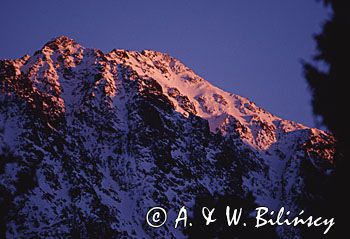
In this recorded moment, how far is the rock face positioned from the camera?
386 ft

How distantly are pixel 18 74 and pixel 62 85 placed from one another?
33.2 feet

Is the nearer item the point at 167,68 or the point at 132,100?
the point at 132,100

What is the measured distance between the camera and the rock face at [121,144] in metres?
118

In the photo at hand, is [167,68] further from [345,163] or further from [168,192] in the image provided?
[345,163]

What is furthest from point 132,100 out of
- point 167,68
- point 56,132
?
point 167,68

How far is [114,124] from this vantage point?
142 meters

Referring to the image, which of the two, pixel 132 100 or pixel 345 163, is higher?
pixel 132 100

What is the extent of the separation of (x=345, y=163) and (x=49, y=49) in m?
154

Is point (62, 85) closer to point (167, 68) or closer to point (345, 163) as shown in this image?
point (167, 68)

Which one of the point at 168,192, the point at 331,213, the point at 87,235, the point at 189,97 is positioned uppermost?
the point at 189,97

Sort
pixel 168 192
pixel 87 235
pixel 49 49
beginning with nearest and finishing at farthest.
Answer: pixel 87 235 < pixel 168 192 < pixel 49 49

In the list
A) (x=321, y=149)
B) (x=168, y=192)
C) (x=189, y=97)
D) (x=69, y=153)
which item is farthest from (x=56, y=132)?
(x=321, y=149)

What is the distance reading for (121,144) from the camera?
136375 millimetres

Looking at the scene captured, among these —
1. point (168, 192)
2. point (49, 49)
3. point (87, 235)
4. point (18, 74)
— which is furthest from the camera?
point (49, 49)
